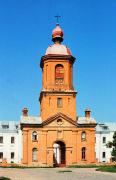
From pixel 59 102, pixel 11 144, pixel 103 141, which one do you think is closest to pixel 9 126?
pixel 11 144

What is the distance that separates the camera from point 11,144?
87000 mm

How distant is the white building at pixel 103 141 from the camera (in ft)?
295

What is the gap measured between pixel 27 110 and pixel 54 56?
34.5 ft

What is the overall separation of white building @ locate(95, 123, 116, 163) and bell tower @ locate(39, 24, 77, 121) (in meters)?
23.1

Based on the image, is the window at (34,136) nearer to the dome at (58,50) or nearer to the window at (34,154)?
the window at (34,154)

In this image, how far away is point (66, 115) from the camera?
226 feet

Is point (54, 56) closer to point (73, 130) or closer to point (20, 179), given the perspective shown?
point (73, 130)

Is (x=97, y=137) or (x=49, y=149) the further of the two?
(x=97, y=137)

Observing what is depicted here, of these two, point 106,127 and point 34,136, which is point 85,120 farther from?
point 106,127

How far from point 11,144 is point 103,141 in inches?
793

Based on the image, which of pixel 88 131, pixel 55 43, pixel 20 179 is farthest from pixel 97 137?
pixel 20 179

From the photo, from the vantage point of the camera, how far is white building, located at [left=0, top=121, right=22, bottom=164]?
86.1 meters

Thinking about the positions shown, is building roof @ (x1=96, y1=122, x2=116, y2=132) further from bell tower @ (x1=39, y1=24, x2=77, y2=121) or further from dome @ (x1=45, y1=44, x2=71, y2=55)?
dome @ (x1=45, y1=44, x2=71, y2=55)

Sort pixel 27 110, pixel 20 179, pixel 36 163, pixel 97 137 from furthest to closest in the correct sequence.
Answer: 1. pixel 97 137
2. pixel 27 110
3. pixel 36 163
4. pixel 20 179
